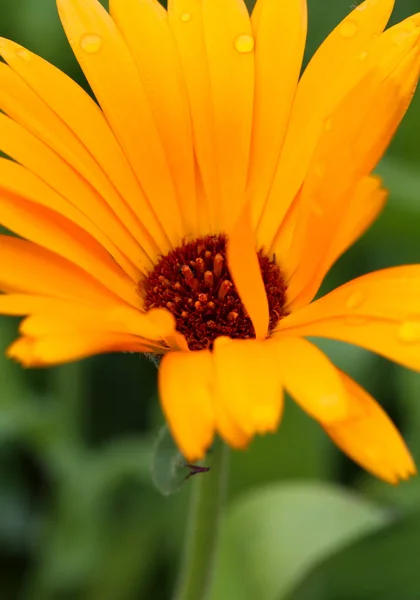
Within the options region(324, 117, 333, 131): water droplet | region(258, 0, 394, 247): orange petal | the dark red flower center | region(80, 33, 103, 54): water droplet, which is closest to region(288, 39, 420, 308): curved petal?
region(324, 117, 333, 131): water droplet

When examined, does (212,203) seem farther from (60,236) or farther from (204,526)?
(204,526)

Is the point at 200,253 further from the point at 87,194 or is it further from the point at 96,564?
the point at 96,564

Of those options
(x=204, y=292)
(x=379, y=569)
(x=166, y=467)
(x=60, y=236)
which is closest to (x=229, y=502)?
(x=379, y=569)

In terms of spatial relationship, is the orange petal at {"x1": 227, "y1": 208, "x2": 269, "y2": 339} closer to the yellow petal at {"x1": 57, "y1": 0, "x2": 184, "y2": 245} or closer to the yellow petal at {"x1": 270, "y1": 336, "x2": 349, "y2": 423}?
the yellow petal at {"x1": 270, "y1": 336, "x2": 349, "y2": 423}

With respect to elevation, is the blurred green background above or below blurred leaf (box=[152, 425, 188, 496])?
below

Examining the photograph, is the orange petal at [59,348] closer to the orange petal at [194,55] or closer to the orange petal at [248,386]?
the orange petal at [248,386]

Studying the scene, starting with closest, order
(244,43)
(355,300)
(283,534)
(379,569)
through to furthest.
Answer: (355,300) → (244,43) → (283,534) → (379,569)

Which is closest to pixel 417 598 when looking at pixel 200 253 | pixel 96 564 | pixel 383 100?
pixel 96 564
